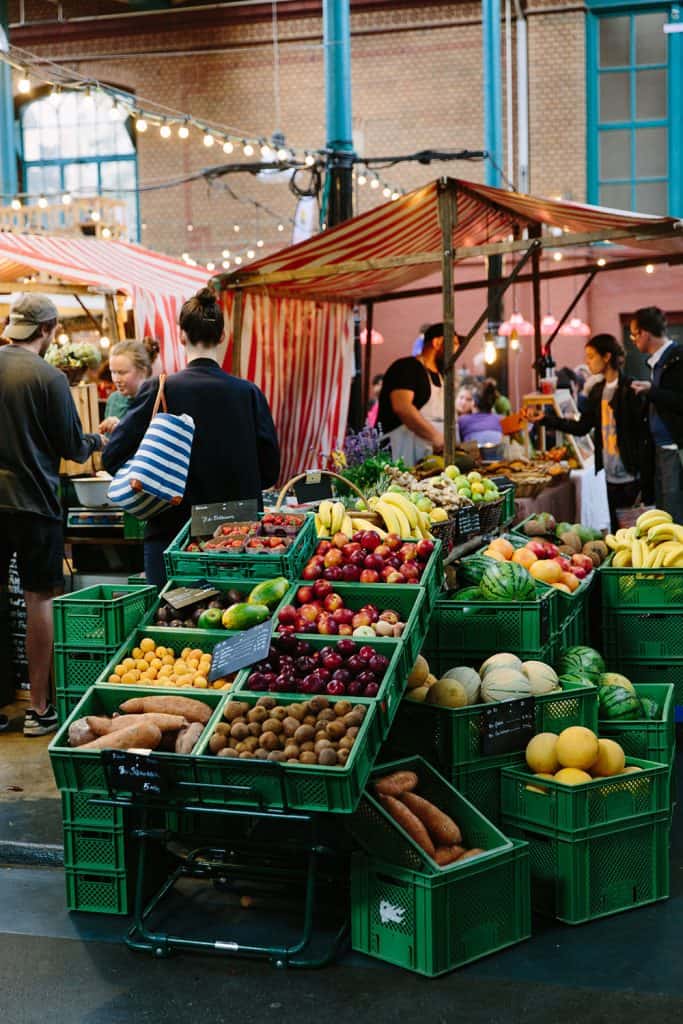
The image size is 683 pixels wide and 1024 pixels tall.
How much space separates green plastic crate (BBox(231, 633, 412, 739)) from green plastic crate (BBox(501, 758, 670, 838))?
0.55 metres

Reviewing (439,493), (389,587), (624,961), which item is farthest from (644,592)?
(624,961)

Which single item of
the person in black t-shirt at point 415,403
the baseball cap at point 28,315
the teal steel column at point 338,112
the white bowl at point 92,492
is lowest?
the white bowl at point 92,492

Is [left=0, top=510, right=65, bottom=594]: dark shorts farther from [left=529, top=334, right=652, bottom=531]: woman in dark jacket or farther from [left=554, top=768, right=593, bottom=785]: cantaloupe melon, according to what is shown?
[left=529, top=334, right=652, bottom=531]: woman in dark jacket

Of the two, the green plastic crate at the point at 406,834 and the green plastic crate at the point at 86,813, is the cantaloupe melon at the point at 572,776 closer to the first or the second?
the green plastic crate at the point at 406,834

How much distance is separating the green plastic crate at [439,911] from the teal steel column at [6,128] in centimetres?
1753

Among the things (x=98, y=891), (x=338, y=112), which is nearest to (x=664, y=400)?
(x=98, y=891)

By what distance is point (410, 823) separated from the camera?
13.0 ft

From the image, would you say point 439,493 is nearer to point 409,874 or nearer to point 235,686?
point 235,686

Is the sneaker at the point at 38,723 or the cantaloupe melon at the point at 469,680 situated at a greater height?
the cantaloupe melon at the point at 469,680

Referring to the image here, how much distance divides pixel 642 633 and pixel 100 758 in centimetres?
308

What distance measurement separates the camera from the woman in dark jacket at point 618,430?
344 inches

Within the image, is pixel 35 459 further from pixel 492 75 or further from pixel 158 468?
pixel 492 75

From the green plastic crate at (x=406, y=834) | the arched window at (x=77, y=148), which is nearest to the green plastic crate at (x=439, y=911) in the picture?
the green plastic crate at (x=406, y=834)

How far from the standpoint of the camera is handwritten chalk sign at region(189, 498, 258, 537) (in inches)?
191
